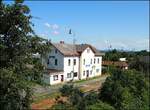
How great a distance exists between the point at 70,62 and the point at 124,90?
74.3 ft

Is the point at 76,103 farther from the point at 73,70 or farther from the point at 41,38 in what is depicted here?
the point at 73,70

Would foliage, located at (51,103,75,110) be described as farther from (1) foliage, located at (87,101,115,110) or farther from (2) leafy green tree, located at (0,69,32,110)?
(2) leafy green tree, located at (0,69,32,110)

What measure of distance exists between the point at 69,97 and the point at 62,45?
95.9 ft

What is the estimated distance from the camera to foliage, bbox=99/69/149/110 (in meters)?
31.6

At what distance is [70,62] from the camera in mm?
53750

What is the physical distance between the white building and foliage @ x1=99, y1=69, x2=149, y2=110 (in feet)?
46.2

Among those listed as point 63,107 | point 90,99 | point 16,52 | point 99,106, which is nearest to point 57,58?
point 90,99

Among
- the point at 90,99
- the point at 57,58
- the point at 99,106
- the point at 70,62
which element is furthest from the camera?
the point at 70,62

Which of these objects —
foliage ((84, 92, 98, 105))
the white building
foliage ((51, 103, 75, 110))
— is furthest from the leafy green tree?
the white building

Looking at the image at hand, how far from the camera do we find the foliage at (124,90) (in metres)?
31.6

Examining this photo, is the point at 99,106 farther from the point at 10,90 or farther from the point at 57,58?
the point at 57,58

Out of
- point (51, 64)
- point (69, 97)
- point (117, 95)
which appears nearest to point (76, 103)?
point (69, 97)

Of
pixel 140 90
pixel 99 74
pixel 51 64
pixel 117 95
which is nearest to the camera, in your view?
pixel 117 95

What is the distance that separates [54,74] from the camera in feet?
158
